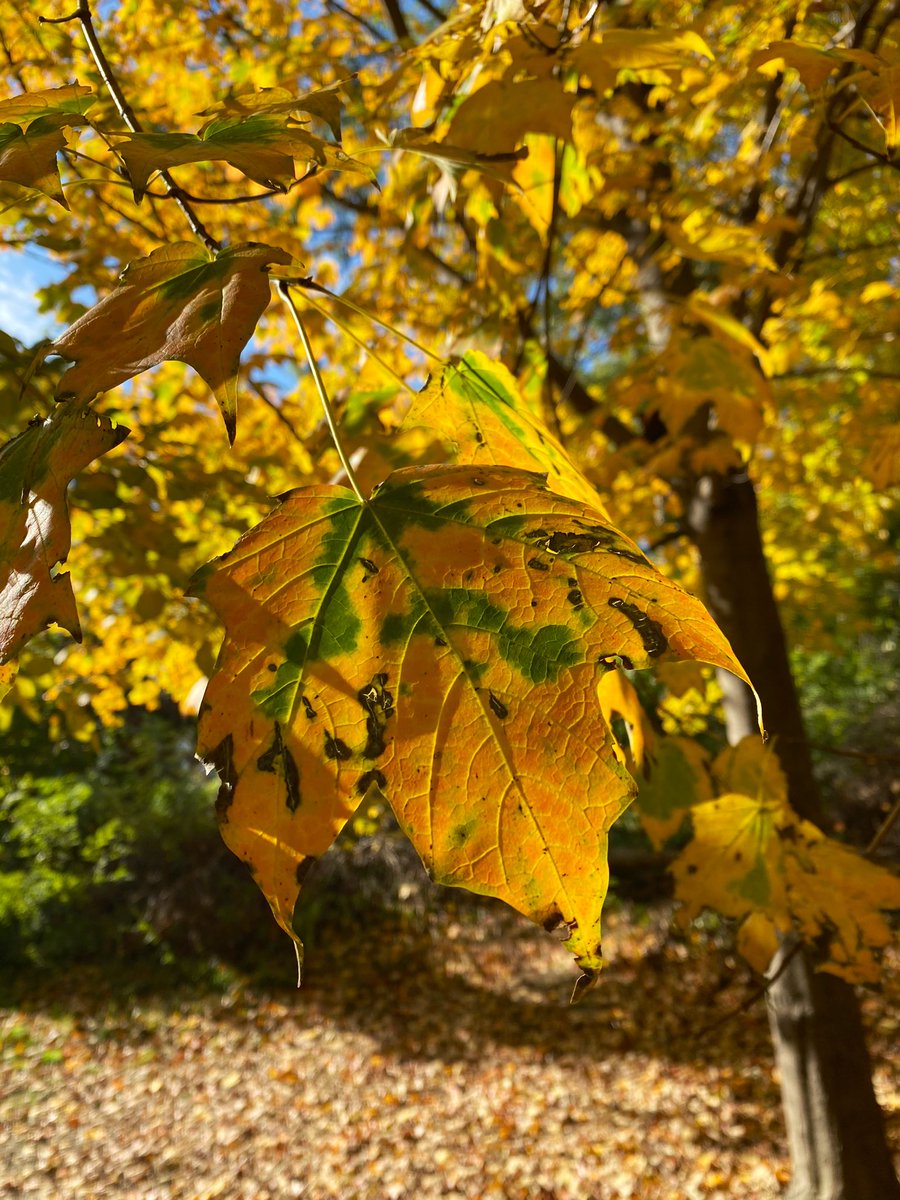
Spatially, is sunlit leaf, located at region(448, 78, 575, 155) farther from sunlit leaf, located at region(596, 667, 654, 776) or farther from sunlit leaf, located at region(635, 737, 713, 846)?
sunlit leaf, located at region(635, 737, 713, 846)

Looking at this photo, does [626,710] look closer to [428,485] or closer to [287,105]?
[428,485]

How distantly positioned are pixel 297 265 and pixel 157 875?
796cm

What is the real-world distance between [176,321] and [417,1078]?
5.99 meters

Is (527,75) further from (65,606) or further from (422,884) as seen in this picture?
(422,884)

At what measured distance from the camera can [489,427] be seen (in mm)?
798

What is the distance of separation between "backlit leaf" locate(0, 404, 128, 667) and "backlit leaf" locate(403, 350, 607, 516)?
330 mm

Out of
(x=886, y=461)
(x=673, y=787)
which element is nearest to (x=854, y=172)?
(x=886, y=461)

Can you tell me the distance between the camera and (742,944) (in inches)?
90.7

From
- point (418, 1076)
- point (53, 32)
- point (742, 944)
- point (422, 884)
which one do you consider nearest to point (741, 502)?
point (742, 944)

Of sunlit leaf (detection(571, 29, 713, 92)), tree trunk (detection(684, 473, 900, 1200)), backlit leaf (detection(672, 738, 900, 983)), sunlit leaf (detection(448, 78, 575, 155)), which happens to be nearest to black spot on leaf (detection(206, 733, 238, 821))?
sunlit leaf (detection(448, 78, 575, 155))

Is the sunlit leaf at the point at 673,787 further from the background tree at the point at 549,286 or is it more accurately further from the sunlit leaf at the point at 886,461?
the sunlit leaf at the point at 886,461

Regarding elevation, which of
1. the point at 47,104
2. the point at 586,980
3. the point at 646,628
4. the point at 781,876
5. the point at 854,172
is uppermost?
the point at 854,172

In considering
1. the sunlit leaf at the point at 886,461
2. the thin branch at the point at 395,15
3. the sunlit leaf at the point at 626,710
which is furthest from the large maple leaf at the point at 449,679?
the thin branch at the point at 395,15

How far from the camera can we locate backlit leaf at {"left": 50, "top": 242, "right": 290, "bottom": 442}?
521 millimetres
